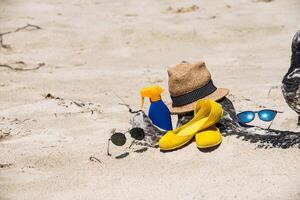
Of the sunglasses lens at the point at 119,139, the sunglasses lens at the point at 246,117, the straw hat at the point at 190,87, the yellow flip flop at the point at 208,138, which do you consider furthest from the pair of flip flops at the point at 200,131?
the sunglasses lens at the point at 246,117

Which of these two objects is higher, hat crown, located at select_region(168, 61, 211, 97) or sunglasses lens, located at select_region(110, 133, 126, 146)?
hat crown, located at select_region(168, 61, 211, 97)

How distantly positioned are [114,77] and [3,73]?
1175 millimetres

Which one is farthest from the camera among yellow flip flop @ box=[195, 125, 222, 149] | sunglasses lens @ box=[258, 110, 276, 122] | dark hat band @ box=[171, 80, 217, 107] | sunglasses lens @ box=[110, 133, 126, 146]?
sunglasses lens @ box=[258, 110, 276, 122]

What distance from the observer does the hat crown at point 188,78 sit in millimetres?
3467

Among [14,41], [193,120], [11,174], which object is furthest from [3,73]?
[193,120]

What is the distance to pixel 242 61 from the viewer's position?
6.21 meters

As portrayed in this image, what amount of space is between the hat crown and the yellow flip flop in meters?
0.32

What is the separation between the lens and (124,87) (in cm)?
552

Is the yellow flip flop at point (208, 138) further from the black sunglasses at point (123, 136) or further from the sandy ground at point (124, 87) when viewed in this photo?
the black sunglasses at point (123, 136)

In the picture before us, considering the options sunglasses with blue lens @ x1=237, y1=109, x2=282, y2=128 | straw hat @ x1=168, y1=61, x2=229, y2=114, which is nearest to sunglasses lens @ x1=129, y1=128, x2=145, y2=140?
straw hat @ x1=168, y1=61, x2=229, y2=114

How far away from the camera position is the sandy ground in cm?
306

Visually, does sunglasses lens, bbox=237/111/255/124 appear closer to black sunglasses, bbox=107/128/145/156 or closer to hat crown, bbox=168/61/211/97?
hat crown, bbox=168/61/211/97

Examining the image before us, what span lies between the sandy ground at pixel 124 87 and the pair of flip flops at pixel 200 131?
6 cm

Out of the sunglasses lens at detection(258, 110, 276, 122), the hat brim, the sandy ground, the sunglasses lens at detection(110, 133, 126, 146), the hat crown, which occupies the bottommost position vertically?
the sandy ground
